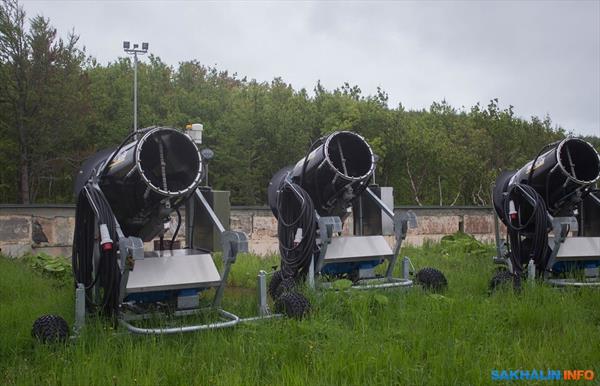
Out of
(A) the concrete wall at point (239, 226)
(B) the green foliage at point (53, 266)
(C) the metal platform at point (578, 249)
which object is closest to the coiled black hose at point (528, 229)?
(C) the metal platform at point (578, 249)

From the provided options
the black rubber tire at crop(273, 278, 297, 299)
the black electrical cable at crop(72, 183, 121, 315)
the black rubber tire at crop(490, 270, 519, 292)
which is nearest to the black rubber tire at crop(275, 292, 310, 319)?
the black rubber tire at crop(273, 278, 297, 299)

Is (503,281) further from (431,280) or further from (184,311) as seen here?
(184,311)

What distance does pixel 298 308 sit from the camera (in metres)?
5.10

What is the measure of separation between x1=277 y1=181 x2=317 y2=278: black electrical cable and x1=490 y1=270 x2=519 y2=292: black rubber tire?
2135 millimetres

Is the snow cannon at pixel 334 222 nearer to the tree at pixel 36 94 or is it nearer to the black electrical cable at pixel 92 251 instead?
the black electrical cable at pixel 92 251

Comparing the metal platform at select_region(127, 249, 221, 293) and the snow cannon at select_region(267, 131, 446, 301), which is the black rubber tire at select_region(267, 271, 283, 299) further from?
the metal platform at select_region(127, 249, 221, 293)

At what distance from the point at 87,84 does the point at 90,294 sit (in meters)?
14.8

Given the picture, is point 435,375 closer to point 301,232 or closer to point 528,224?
point 301,232

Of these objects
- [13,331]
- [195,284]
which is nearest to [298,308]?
[195,284]

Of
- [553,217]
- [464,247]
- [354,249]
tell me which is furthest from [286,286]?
[464,247]

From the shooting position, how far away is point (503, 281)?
6.69m

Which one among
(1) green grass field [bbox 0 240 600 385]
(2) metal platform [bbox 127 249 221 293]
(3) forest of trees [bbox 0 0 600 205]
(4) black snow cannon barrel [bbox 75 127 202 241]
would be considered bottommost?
(1) green grass field [bbox 0 240 600 385]

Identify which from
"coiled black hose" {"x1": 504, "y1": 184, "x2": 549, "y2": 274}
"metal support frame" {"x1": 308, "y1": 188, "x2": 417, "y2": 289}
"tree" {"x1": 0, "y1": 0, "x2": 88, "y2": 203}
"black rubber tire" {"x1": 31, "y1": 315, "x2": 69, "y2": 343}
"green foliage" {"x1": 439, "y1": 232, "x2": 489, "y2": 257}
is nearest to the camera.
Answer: "black rubber tire" {"x1": 31, "y1": 315, "x2": 69, "y2": 343}

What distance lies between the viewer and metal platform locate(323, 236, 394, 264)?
6645mm
